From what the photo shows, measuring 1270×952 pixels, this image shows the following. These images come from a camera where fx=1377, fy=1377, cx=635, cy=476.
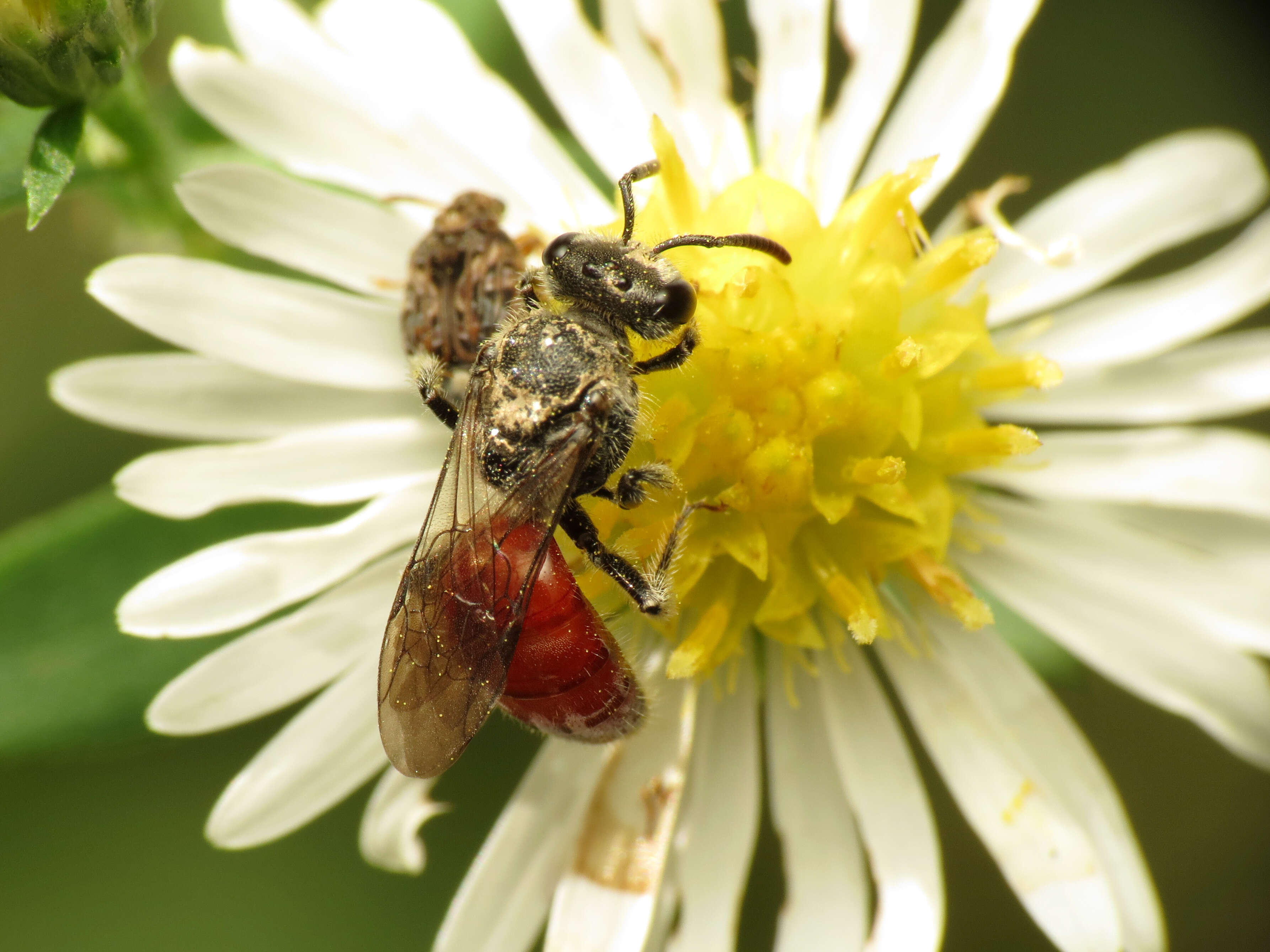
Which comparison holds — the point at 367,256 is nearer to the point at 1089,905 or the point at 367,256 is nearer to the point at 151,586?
the point at 151,586

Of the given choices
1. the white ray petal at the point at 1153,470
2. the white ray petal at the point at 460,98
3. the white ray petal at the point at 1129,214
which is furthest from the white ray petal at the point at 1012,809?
the white ray petal at the point at 460,98

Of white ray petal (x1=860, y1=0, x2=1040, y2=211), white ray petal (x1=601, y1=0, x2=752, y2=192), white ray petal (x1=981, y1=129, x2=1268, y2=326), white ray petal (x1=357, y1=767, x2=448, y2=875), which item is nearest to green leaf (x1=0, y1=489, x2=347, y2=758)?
white ray petal (x1=357, y1=767, x2=448, y2=875)

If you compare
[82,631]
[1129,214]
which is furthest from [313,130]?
[1129,214]

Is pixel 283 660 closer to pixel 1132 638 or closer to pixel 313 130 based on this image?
pixel 313 130

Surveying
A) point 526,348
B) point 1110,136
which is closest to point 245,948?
point 526,348

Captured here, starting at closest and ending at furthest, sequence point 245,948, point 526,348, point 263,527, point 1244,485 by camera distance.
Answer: point 526,348 < point 1244,485 < point 263,527 < point 245,948

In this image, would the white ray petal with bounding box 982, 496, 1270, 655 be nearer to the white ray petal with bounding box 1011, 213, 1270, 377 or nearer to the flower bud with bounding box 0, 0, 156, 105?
Result: the white ray petal with bounding box 1011, 213, 1270, 377
